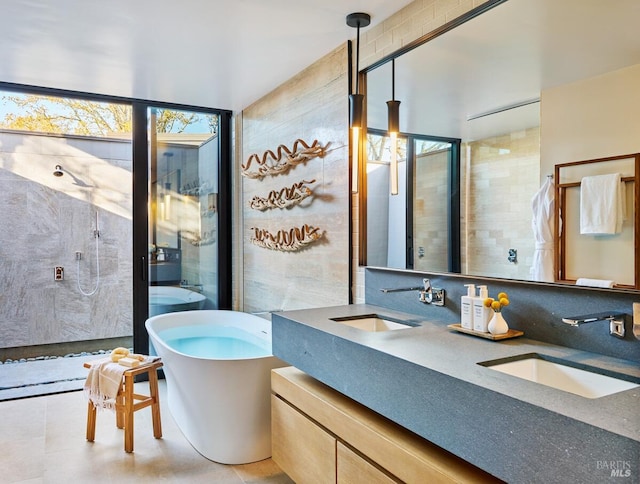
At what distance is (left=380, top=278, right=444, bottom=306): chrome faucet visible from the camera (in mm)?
2328

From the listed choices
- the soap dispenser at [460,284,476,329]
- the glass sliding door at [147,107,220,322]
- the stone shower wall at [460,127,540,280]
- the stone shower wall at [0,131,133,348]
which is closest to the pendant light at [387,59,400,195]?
the stone shower wall at [460,127,540,280]

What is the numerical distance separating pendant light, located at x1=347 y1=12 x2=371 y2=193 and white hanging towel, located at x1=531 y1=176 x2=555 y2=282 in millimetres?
1124

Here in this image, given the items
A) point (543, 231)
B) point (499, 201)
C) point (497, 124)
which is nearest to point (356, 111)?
point (497, 124)

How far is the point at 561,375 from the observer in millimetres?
1583

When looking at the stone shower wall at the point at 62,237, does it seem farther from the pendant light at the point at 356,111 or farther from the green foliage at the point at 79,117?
the pendant light at the point at 356,111

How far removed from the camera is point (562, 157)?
181 centimetres

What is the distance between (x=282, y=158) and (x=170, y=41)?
1.21 metres

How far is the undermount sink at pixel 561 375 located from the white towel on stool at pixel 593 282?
1.02ft

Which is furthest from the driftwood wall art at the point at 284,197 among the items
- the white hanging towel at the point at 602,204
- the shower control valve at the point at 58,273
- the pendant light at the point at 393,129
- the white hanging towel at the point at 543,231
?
the shower control valve at the point at 58,273

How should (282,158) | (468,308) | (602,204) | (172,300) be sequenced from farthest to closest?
(172,300), (282,158), (468,308), (602,204)

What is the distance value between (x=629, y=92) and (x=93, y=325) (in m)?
5.82

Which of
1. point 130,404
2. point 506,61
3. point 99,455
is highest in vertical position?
Result: point 506,61

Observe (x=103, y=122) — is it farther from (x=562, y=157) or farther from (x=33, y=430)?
(x=562, y=157)

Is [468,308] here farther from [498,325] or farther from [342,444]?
[342,444]
